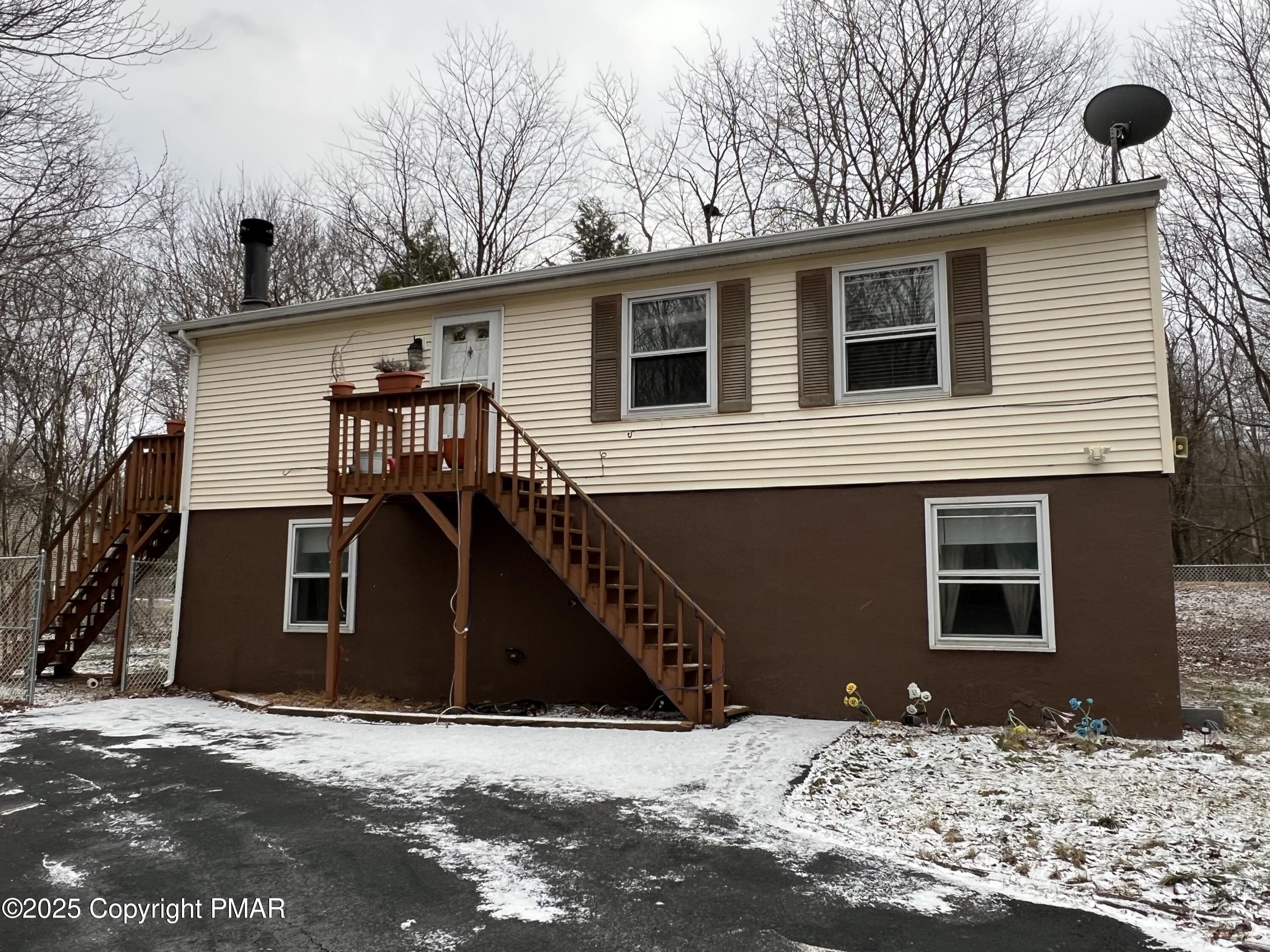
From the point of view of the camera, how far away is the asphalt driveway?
11.3ft

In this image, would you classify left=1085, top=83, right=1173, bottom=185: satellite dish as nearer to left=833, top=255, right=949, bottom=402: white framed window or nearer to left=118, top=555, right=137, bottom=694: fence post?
left=833, top=255, right=949, bottom=402: white framed window

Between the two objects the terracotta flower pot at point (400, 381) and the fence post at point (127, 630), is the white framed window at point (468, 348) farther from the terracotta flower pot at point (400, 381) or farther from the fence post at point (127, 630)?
the fence post at point (127, 630)

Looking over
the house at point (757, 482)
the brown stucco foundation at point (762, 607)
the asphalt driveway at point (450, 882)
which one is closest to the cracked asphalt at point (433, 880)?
the asphalt driveway at point (450, 882)

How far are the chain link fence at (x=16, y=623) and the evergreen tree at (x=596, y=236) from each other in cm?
1313

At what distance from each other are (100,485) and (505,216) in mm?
13364

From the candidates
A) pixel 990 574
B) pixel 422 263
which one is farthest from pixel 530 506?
pixel 422 263

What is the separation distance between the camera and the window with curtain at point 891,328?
8070 mm

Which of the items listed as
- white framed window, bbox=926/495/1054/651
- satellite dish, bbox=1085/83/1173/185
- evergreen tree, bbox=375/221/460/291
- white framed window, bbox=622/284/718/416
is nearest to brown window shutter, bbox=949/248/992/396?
white framed window, bbox=926/495/1054/651

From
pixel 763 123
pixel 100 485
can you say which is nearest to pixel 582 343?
pixel 100 485

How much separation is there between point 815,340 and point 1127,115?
3421 mm

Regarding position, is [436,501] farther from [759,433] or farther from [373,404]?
[759,433]

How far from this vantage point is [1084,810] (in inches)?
197

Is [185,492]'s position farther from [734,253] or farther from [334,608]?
[734,253]

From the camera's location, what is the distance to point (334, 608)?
895 cm
